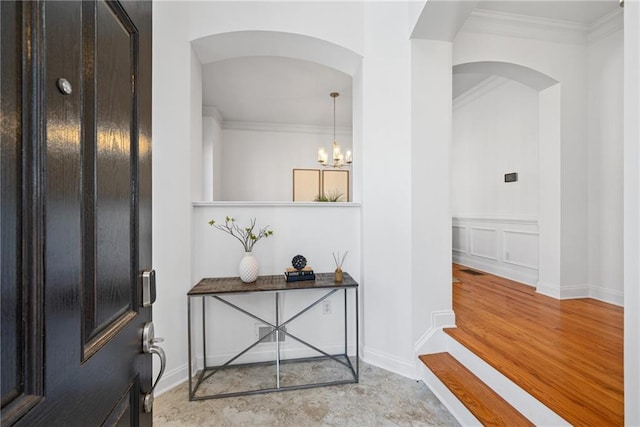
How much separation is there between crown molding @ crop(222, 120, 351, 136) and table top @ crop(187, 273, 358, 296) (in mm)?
3990

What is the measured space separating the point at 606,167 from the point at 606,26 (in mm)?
1375

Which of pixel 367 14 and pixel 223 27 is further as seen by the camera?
Answer: pixel 367 14

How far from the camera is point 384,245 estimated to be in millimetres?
2361

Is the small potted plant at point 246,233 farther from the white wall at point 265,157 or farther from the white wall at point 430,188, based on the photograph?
the white wall at point 265,157

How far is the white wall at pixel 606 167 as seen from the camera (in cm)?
280

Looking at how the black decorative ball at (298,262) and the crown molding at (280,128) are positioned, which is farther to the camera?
the crown molding at (280,128)

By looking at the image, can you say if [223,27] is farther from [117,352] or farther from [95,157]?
[117,352]

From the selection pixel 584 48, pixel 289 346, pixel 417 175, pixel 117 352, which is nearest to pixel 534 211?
pixel 584 48

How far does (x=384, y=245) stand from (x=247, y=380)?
4.79ft

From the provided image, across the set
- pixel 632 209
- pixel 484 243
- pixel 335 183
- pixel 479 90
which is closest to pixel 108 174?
pixel 632 209

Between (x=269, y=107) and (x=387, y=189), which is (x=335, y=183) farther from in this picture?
(x=387, y=189)

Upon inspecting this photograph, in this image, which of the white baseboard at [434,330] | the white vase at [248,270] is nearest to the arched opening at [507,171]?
the white baseboard at [434,330]

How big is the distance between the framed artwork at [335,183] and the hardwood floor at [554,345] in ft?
A: 11.0

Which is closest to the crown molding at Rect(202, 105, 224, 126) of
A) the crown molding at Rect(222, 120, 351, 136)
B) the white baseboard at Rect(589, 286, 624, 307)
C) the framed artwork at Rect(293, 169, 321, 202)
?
the crown molding at Rect(222, 120, 351, 136)
